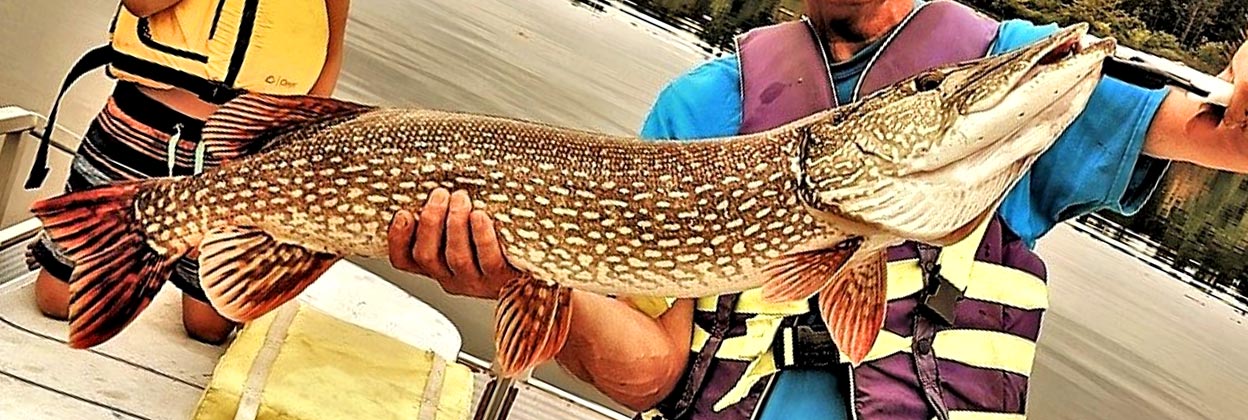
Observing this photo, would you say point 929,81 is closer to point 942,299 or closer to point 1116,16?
point 942,299

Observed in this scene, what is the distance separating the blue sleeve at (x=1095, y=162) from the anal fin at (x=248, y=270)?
88 centimetres

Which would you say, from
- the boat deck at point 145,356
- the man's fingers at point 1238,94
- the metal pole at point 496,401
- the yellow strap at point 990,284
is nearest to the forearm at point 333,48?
the boat deck at point 145,356

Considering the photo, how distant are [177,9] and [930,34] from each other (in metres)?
1.50

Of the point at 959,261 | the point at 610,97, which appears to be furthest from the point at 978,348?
the point at 610,97

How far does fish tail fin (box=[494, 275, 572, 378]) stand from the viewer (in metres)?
1.25

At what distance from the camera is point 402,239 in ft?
4.24

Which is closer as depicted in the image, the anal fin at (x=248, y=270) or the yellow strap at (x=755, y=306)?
the anal fin at (x=248, y=270)

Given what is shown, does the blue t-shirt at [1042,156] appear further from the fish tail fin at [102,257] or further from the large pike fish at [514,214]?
the fish tail fin at [102,257]

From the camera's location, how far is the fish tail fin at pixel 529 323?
1250 mm

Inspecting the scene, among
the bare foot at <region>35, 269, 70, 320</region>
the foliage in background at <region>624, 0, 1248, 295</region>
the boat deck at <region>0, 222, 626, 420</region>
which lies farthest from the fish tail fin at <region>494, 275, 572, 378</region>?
the bare foot at <region>35, 269, 70, 320</region>

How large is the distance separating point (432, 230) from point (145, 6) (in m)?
1.27

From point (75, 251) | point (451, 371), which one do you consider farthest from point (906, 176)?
point (451, 371)

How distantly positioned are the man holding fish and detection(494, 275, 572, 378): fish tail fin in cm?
17

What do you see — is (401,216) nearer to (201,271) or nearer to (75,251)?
(201,271)
